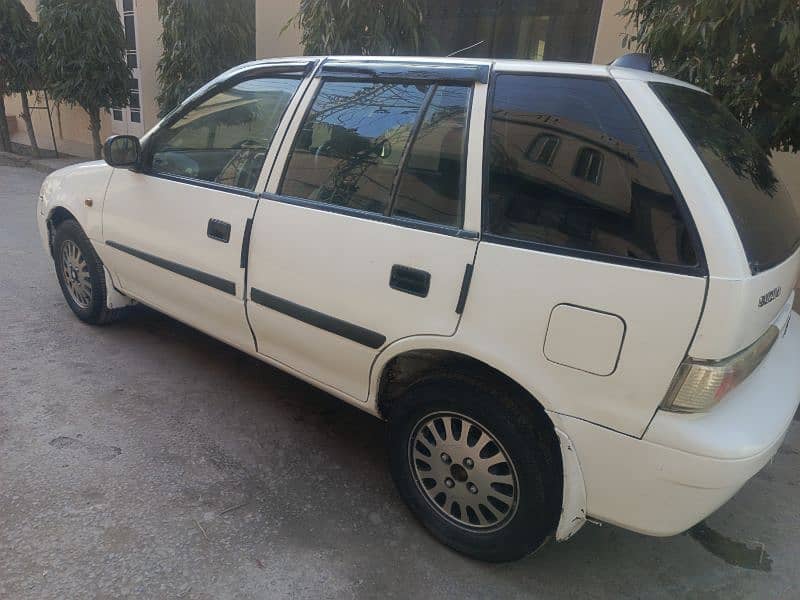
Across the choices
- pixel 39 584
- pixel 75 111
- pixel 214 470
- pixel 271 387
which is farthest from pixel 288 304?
pixel 75 111

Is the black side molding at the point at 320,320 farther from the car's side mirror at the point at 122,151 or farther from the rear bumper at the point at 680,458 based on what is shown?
the car's side mirror at the point at 122,151

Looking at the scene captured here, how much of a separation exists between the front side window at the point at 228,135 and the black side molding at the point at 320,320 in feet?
1.78

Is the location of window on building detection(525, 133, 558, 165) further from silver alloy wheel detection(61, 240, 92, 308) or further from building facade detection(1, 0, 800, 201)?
silver alloy wheel detection(61, 240, 92, 308)

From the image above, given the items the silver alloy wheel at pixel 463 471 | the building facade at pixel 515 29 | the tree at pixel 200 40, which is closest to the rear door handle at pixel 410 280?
the silver alloy wheel at pixel 463 471

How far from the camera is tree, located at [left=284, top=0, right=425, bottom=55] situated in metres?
5.03

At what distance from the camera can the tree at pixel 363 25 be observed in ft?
16.5

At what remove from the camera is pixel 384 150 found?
2.40 meters

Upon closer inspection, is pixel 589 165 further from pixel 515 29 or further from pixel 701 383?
pixel 515 29

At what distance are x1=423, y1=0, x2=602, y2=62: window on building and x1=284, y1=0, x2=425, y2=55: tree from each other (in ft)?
1.60

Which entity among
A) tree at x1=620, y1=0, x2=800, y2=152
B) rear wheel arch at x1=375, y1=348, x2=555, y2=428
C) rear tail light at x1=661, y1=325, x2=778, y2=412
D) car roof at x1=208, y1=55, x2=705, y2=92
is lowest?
rear wheel arch at x1=375, y1=348, x2=555, y2=428

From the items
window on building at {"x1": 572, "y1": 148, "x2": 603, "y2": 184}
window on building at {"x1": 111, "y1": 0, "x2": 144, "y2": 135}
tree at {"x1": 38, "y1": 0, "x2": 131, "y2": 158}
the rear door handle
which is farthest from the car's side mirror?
window on building at {"x1": 111, "y1": 0, "x2": 144, "y2": 135}

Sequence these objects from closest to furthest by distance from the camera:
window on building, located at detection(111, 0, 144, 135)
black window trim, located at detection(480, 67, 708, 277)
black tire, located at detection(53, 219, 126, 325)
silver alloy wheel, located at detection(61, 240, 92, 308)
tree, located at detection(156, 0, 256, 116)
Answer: black window trim, located at detection(480, 67, 708, 277) < black tire, located at detection(53, 219, 126, 325) < silver alloy wheel, located at detection(61, 240, 92, 308) < tree, located at detection(156, 0, 256, 116) < window on building, located at detection(111, 0, 144, 135)

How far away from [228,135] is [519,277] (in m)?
1.88

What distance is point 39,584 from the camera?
2.03m
